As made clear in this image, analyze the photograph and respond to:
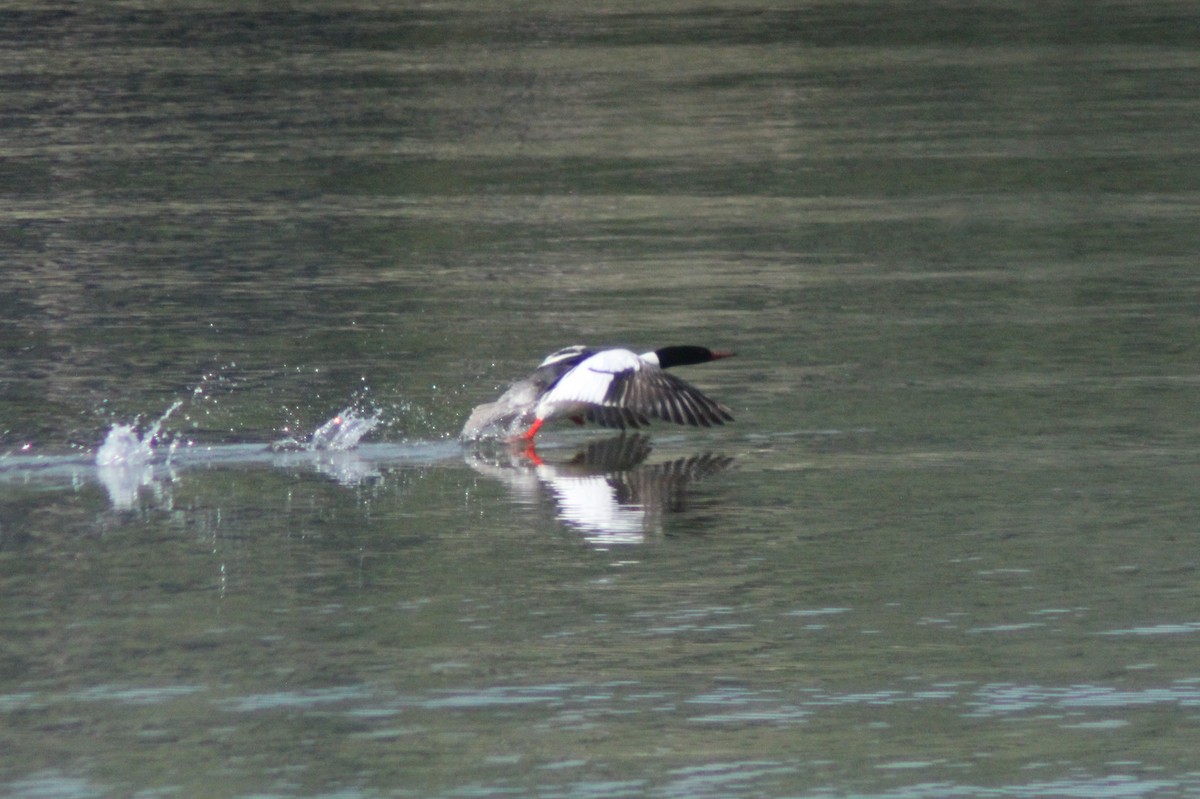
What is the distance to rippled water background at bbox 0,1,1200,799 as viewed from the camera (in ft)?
22.4

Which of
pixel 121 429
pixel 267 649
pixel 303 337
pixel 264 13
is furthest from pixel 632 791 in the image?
pixel 264 13

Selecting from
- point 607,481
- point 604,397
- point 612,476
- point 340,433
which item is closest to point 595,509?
point 607,481

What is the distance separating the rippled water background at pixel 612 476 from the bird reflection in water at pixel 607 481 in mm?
45

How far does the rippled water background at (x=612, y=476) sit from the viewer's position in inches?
269

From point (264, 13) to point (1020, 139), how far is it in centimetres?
1934

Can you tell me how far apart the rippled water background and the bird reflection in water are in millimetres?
45

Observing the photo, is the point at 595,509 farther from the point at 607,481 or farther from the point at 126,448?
the point at 126,448

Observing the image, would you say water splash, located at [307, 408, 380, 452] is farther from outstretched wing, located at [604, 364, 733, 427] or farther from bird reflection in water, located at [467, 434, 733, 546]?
outstretched wing, located at [604, 364, 733, 427]

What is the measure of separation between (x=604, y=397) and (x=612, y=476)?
61 cm

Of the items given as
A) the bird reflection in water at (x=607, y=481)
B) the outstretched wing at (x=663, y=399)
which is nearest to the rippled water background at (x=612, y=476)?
the bird reflection in water at (x=607, y=481)

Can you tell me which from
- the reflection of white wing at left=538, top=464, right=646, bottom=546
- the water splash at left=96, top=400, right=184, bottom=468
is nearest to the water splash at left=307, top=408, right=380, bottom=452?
the water splash at left=96, top=400, right=184, bottom=468

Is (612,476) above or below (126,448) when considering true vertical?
below

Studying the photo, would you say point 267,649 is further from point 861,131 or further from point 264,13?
point 264,13

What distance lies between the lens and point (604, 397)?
35.6 feet
